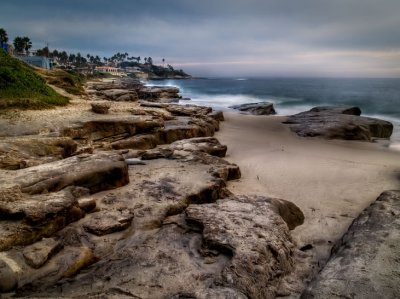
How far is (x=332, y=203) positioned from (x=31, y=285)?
26.1ft

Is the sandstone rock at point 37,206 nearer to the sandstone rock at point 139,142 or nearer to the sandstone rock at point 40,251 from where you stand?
the sandstone rock at point 40,251

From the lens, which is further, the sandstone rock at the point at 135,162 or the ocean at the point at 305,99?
the ocean at the point at 305,99

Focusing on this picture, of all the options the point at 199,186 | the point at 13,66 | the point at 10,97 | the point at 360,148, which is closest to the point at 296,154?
the point at 360,148

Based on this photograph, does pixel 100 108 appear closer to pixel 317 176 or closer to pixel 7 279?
pixel 317 176

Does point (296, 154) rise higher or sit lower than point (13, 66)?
lower

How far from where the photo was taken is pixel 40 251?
4.91m

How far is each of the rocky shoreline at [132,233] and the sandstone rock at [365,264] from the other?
22 cm

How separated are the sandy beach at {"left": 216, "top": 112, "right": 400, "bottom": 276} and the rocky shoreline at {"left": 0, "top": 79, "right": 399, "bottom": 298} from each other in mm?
769

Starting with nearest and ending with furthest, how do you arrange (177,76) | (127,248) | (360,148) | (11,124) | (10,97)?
(127,248) → (11,124) → (10,97) → (360,148) → (177,76)

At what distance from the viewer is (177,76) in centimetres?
17962

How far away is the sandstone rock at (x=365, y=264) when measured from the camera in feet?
14.6

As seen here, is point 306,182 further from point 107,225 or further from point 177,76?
point 177,76

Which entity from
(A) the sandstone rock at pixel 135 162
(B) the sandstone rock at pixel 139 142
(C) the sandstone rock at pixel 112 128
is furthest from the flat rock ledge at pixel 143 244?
(C) the sandstone rock at pixel 112 128

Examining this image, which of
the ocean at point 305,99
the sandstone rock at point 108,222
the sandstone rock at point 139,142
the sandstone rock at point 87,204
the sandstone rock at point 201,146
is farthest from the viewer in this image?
the ocean at point 305,99
